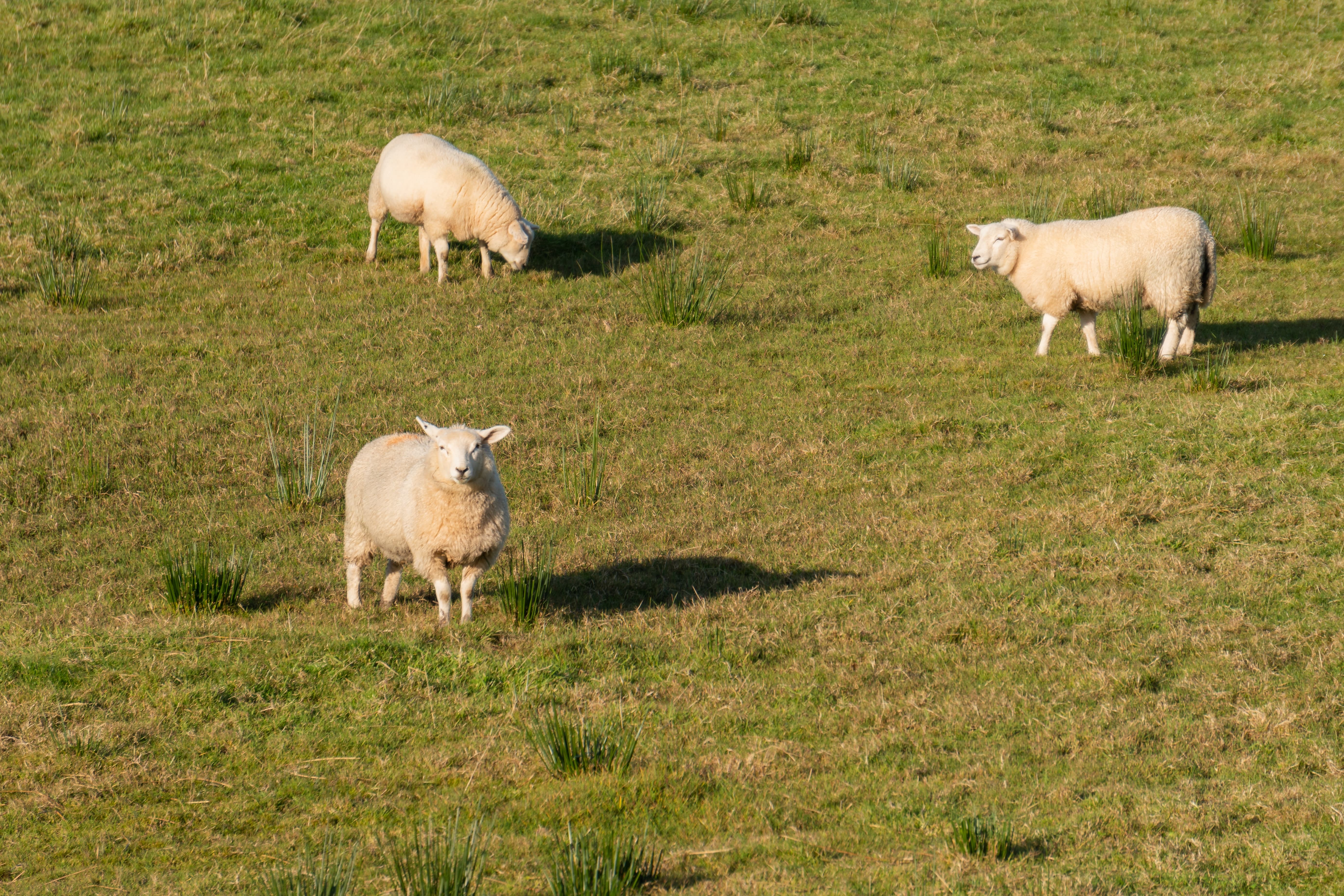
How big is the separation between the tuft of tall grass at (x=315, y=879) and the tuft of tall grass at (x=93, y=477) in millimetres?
5505

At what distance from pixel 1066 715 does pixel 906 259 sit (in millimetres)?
9273

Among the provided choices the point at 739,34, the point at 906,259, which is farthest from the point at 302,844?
the point at 739,34

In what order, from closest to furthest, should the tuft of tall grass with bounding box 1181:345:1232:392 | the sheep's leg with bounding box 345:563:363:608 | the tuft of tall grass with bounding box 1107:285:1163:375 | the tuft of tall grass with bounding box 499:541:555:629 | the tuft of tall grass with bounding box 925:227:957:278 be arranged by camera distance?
the tuft of tall grass with bounding box 499:541:555:629 < the sheep's leg with bounding box 345:563:363:608 < the tuft of tall grass with bounding box 1181:345:1232:392 < the tuft of tall grass with bounding box 1107:285:1163:375 < the tuft of tall grass with bounding box 925:227:957:278

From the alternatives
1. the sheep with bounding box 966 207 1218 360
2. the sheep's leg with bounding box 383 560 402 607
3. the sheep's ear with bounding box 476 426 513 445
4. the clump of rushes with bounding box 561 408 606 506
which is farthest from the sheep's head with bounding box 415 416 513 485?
the sheep with bounding box 966 207 1218 360

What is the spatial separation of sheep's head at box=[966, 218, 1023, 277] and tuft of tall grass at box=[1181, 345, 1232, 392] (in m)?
1.80

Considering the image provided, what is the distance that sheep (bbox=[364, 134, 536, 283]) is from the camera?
44.0 feet

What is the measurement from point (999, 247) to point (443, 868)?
29.6 feet

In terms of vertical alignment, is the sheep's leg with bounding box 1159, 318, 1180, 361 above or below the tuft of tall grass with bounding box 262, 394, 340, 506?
above

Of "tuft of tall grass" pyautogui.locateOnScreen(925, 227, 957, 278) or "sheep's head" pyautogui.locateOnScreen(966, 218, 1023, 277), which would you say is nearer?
"sheep's head" pyautogui.locateOnScreen(966, 218, 1023, 277)

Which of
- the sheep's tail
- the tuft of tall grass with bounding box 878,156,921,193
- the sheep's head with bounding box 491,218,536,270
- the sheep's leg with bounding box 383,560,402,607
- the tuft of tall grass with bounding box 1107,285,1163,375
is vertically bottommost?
the sheep's leg with bounding box 383,560,402,607

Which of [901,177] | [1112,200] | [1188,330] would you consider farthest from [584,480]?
[901,177]

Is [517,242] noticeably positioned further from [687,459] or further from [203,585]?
[203,585]

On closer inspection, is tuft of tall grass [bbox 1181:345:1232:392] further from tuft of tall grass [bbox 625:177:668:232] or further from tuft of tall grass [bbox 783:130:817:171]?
tuft of tall grass [bbox 783:130:817:171]

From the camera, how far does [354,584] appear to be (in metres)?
7.42
